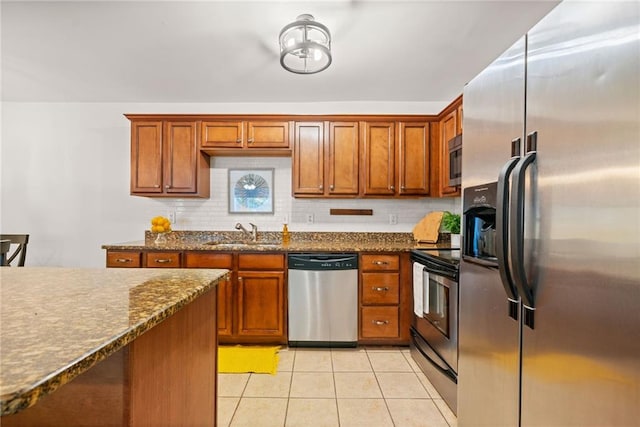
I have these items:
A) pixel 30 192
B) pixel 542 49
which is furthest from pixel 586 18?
pixel 30 192

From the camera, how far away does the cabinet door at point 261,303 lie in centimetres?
281

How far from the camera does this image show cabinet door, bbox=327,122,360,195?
125 inches

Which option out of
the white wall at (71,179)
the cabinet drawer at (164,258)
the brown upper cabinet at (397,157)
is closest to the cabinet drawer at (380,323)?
the brown upper cabinet at (397,157)

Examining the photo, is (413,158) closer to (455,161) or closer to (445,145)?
(445,145)

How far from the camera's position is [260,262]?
2830 millimetres

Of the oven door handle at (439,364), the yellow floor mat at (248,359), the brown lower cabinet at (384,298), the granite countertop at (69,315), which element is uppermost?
the granite countertop at (69,315)

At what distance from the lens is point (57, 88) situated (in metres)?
3.22

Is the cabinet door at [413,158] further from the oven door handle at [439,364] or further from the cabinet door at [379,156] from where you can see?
the oven door handle at [439,364]

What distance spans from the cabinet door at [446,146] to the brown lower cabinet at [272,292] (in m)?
0.78

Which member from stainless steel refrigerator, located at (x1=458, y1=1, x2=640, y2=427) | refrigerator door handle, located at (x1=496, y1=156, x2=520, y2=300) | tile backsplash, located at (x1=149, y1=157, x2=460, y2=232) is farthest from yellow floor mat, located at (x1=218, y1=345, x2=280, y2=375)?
refrigerator door handle, located at (x1=496, y1=156, x2=520, y2=300)

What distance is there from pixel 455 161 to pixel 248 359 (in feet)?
8.09

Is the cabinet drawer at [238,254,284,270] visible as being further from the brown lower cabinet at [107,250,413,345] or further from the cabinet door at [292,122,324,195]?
the cabinet door at [292,122,324,195]

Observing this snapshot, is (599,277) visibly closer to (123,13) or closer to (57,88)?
(123,13)

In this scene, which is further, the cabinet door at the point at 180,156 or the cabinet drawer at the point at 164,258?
the cabinet door at the point at 180,156
